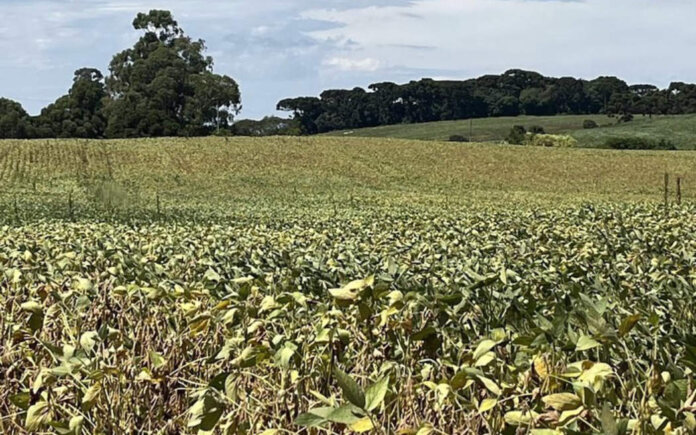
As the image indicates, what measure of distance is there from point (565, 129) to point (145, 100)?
54.9 m

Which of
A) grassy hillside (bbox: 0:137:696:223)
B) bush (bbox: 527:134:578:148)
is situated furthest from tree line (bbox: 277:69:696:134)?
grassy hillside (bbox: 0:137:696:223)

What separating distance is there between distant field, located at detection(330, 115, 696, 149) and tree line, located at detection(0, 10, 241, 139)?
2028 cm

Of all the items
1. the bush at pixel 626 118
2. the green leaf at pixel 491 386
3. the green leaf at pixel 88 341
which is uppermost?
the green leaf at pixel 491 386

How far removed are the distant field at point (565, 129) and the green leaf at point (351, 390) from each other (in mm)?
95834

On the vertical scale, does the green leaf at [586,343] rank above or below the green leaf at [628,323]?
below

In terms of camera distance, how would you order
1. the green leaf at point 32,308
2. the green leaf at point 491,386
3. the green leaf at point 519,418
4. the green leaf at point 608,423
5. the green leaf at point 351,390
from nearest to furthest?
the green leaf at point 608,423, the green leaf at point 351,390, the green leaf at point 519,418, the green leaf at point 491,386, the green leaf at point 32,308

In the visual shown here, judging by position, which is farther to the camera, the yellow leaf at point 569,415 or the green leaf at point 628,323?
the green leaf at point 628,323

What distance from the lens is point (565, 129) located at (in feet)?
400

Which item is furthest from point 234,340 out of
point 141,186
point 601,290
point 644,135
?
point 644,135

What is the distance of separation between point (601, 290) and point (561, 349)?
118 centimetres

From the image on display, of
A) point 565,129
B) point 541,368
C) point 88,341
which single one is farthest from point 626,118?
point 541,368

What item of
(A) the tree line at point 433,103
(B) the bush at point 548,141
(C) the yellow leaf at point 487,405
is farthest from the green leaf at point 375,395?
(A) the tree line at point 433,103

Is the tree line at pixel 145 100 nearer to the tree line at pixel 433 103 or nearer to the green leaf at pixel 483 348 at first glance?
the tree line at pixel 433 103

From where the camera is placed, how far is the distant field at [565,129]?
106562 millimetres
